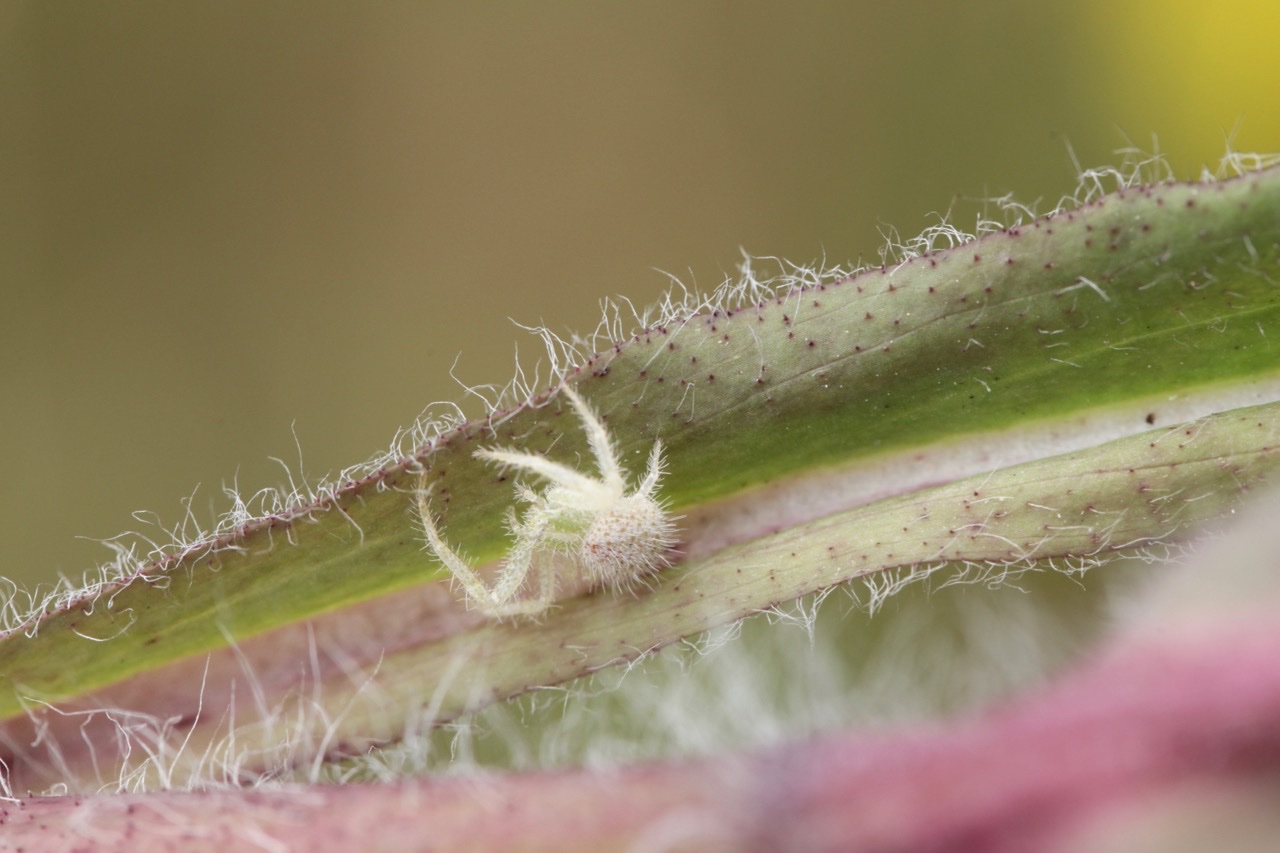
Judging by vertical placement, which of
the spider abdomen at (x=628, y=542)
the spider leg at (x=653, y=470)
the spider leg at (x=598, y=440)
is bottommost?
the spider abdomen at (x=628, y=542)

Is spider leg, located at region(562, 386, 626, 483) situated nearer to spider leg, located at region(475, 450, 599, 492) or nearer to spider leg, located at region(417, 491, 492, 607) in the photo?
spider leg, located at region(475, 450, 599, 492)

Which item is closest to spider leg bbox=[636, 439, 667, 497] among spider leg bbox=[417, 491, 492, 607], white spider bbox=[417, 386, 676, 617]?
white spider bbox=[417, 386, 676, 617]

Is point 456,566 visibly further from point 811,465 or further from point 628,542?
point 811,465

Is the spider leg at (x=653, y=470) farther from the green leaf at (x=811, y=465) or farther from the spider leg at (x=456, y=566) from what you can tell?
the spider leg at (x=456, y=566)

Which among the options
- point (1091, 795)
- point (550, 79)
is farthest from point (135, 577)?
point (550, 79)

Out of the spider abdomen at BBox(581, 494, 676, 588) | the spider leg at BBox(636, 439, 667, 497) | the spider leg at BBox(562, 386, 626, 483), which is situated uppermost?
the spider leg at BBox(562, 386, 626, 483)

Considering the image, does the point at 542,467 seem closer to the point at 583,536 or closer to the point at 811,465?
the point at 583,536

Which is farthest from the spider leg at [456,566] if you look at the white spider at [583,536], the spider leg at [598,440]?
the spider leg at [598,440]

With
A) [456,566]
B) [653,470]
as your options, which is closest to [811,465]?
[653,470]
